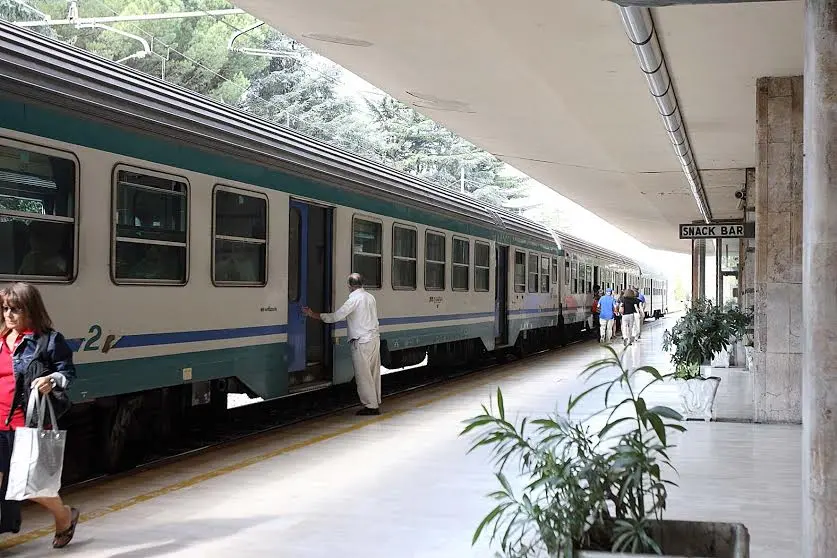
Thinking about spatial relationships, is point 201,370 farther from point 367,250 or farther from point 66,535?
point 367,250

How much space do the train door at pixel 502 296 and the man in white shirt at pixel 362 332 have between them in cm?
809

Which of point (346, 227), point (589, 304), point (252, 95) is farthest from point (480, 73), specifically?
point (252, 95)

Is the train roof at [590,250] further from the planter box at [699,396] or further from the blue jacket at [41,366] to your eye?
the blue jacket at [41,366]

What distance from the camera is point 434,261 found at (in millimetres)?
14984

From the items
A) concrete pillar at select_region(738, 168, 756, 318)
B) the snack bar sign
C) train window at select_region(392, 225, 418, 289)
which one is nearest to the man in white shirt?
train window at select_region(392, 225, 418, 289)

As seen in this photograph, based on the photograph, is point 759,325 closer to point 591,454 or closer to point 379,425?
point 379,425

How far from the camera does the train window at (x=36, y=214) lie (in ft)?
20.6

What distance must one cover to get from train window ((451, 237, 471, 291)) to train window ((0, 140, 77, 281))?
9537 millimetres

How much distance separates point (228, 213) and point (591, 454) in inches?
218

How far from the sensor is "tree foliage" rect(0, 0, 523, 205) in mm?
41156

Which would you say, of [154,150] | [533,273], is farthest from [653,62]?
[533,273]

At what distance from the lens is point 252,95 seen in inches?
1889

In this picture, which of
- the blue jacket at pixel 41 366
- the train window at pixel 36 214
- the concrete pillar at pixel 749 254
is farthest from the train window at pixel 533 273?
the blue jacket at pixel 41 366

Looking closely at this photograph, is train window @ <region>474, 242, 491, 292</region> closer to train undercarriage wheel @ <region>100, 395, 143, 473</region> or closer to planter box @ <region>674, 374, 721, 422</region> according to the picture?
planter box @ <region>674, 374, 721, 422</region>
